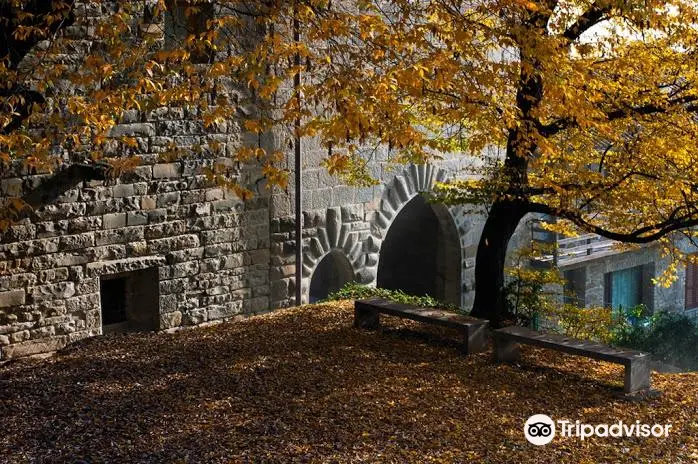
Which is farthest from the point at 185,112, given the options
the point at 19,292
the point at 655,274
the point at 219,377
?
the point at 655,274

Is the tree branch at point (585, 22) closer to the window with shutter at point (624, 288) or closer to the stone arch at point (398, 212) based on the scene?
the stone arch at point (398, 212)

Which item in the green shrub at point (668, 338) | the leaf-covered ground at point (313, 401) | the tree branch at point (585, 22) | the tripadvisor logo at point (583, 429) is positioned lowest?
the green shrub at point (668, 338)

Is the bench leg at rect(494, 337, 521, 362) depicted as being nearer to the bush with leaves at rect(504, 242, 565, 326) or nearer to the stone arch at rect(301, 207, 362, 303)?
the bush with leaves at rect(504, 242, 565, 326)

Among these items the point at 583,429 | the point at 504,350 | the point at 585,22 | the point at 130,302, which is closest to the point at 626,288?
the point at 585,22

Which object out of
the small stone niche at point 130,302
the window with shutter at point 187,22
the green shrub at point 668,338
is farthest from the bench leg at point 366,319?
the green shrub at point 668,338

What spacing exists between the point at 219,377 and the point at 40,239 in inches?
108

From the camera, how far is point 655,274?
23.7 m

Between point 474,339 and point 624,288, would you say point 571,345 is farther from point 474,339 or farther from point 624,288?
point 624,288

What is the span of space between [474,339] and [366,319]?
1373 millimetres

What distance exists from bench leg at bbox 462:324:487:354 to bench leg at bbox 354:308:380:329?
4.02ft

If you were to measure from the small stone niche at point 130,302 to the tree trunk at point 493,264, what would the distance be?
12.4 ft

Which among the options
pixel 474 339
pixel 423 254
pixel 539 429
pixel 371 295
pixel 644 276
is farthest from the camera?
pixel 644 276

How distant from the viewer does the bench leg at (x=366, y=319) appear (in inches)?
422

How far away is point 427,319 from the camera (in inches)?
396
